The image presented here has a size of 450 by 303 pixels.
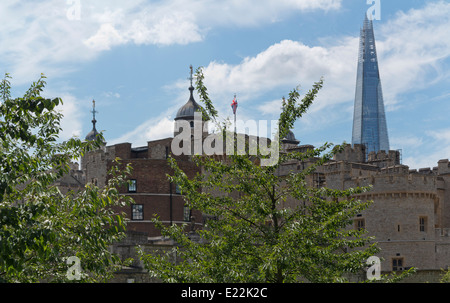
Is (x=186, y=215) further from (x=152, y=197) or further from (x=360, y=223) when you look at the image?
(x=360, y=223)

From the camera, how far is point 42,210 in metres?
19.6

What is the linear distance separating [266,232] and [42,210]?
10.6m

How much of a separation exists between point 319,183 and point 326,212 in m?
60.7

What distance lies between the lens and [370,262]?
28312 mm

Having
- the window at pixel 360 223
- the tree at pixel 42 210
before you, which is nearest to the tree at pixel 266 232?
the tree at pixel 42 210

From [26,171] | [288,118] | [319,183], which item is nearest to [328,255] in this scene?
[288,118]

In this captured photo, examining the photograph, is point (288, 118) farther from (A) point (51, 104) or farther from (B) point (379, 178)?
(B) point (379, 178)

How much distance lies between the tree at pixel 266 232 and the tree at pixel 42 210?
451cm

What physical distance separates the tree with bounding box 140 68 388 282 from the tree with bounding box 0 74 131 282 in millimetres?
4513

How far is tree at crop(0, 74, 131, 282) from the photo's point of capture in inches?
758

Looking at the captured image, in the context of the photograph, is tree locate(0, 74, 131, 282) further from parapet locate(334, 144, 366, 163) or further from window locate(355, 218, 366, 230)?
parapet locate(334, 144, 366, 163)

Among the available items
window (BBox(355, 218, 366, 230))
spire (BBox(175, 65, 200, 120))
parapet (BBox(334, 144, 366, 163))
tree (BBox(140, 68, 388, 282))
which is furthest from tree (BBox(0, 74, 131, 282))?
spire (BBox(175, 65, 200, 120))

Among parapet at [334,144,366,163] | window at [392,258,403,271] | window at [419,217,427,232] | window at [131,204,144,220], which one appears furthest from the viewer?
parapet at [334,144,366,163]
